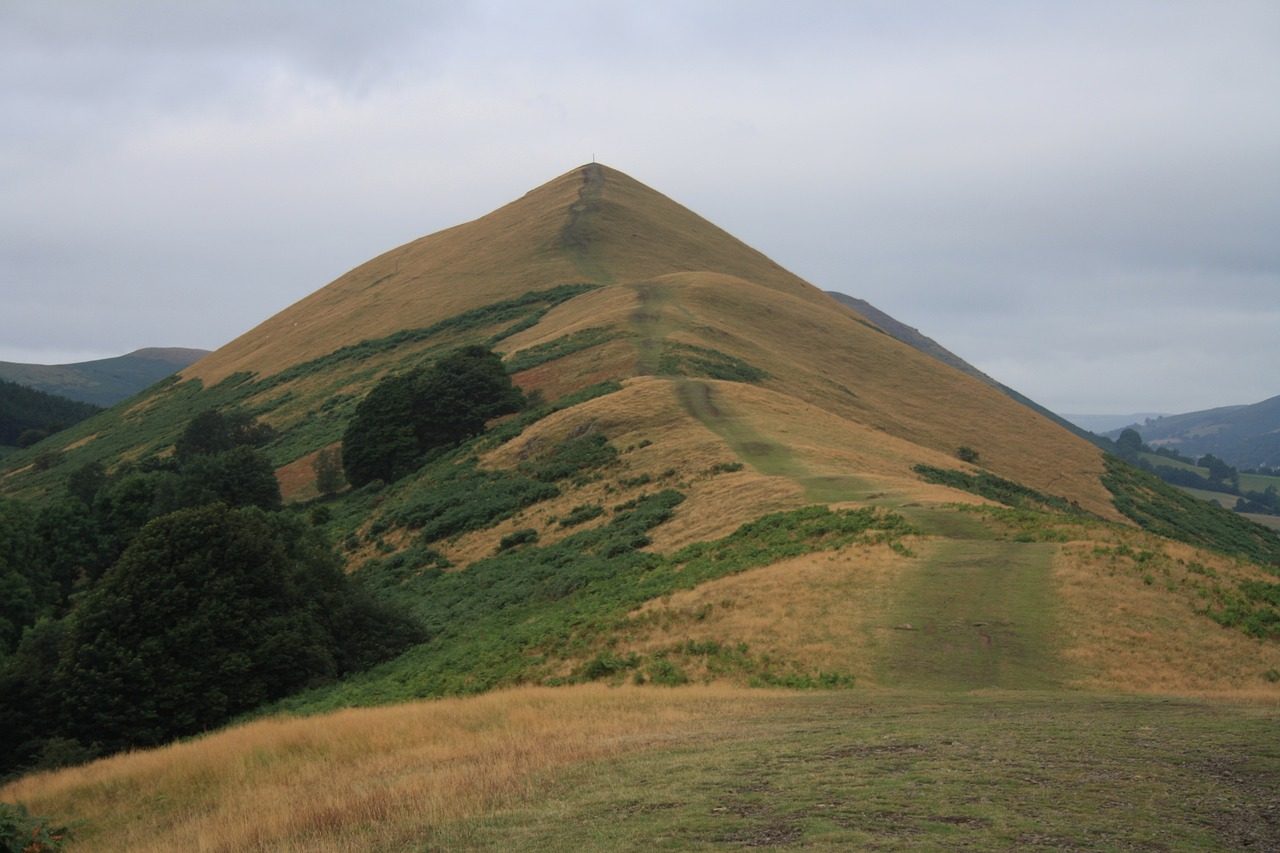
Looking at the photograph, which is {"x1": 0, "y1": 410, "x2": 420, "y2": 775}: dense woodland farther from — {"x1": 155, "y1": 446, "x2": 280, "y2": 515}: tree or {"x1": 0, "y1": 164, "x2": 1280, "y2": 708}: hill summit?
{"x1": 155, "y1": 446, "x2": 280, "y2": 515}: tree

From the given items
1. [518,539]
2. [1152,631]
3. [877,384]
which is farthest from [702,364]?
[1152,631]

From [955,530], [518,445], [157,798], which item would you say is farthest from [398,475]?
[157,798]

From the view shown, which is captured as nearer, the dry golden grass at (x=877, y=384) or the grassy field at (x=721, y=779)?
the grassy field at (x=721, y=779)

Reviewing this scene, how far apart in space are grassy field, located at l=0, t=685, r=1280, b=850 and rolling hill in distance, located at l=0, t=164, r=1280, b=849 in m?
0.06

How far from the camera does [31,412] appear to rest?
144000 mm

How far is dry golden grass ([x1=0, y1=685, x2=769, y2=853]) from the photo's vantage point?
10.4 meters

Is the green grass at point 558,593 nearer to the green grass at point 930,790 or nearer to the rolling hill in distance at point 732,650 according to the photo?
the rolling hill in distance at point 732,650

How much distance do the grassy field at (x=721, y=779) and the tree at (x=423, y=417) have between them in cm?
3945

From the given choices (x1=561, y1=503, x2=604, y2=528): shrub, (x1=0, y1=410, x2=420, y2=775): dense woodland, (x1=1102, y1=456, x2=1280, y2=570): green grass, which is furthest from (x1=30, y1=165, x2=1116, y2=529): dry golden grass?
(x1=0, y1=410, x2=420, y2=775): dense woodland

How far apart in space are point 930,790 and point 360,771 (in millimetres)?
7878

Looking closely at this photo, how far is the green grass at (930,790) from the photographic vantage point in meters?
8.08

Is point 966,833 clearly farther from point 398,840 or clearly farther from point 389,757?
point 389,757

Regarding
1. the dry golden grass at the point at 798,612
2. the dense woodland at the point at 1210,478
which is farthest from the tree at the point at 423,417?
the dense woodland at the point at 1210,478

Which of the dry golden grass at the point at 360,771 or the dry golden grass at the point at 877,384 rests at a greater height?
the dry golden grass at the point at 877,384
